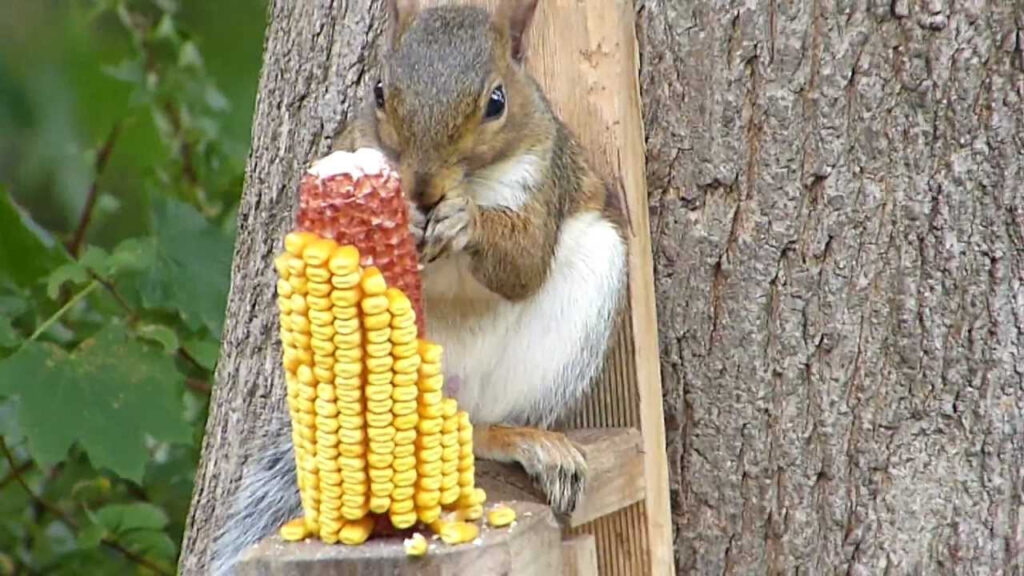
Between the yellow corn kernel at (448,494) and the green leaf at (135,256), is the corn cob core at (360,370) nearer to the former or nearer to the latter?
the yellow corn kernel at (448,494)

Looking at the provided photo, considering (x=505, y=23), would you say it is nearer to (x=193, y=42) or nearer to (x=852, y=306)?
(x=852, y=306)

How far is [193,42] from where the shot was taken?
1928 mm

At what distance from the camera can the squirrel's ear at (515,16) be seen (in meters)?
1.18

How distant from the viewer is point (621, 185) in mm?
1257

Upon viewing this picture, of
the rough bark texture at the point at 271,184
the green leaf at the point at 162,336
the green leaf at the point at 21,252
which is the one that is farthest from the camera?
the green leaf at the point at 21,252

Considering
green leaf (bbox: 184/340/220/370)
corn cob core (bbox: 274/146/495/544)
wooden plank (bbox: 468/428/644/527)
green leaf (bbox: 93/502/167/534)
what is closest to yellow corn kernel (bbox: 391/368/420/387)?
corn cob core (bbox: 274/146/495/544)

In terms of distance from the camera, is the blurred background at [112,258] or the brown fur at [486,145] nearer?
the brown fur at [486,145]

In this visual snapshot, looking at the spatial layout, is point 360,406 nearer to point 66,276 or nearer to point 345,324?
point 345,324

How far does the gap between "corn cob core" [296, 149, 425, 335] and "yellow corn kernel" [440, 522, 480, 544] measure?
171 millimetres

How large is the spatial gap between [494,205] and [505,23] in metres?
0.15

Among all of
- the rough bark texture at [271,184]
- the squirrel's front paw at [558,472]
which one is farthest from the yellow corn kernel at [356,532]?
the rough bark texture at [271,184]

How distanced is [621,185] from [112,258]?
75cm

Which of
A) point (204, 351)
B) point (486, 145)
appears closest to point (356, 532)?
point (486, 145)

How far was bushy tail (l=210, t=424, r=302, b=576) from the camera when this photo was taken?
1.18 meters
